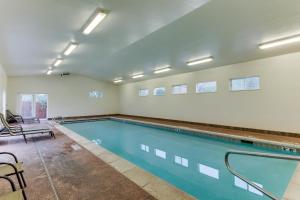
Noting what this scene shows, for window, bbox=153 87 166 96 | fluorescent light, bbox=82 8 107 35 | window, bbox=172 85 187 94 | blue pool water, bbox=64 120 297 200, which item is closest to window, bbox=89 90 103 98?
window, bbox=153 87 166 96

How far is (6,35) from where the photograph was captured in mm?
4430

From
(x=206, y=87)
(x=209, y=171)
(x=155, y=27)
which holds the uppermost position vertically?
(x=155, y=27)

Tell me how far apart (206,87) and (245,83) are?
6.05 feet

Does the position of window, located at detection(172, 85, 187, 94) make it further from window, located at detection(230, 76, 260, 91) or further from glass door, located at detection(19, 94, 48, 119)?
glass door, located at detection(19, 94, 48, 119)

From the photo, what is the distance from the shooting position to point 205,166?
167 inches

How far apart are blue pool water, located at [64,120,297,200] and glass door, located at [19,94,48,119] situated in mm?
8279

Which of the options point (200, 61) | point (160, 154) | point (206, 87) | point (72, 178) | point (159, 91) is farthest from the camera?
point (159, 91)

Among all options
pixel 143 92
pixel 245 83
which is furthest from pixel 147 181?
pixel 143 92

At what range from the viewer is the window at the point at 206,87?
804 centimetres

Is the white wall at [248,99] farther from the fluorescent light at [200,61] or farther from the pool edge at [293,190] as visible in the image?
the pool edge at [293,190]

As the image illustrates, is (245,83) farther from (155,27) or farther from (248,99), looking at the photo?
(155,27)

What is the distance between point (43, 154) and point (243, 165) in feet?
15.6

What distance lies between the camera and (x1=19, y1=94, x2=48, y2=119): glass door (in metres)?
11.5

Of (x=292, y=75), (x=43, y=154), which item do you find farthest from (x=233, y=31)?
(x=43, y=154)
